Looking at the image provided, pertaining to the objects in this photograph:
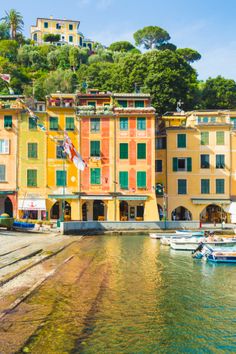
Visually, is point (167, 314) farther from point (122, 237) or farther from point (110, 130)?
point (110, 130)

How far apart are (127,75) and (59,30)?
7408 cm

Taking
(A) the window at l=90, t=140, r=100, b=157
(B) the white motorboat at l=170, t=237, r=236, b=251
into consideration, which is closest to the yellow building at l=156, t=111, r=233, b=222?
(A) the window at l=90, t=140, r=100, b=157

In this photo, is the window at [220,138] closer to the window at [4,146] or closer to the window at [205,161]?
the window at [205,161]

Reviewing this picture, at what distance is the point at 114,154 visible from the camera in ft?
185

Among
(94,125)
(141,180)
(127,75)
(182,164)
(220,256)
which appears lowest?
(220,256)

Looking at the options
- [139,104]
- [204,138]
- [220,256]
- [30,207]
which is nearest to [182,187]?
[204,138]

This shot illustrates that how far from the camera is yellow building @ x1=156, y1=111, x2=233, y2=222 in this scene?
192ft

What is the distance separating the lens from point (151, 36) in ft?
421

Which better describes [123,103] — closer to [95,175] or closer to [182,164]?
[95,175]

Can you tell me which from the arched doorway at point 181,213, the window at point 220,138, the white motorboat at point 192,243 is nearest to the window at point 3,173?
the arched doorway at point 181,213

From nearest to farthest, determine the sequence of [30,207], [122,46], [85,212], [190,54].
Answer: [30,207], [85,212], [190,54], [122,46]

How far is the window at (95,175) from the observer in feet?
185

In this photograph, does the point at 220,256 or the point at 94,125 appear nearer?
the point at 220,256

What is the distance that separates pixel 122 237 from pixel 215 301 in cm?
2914
